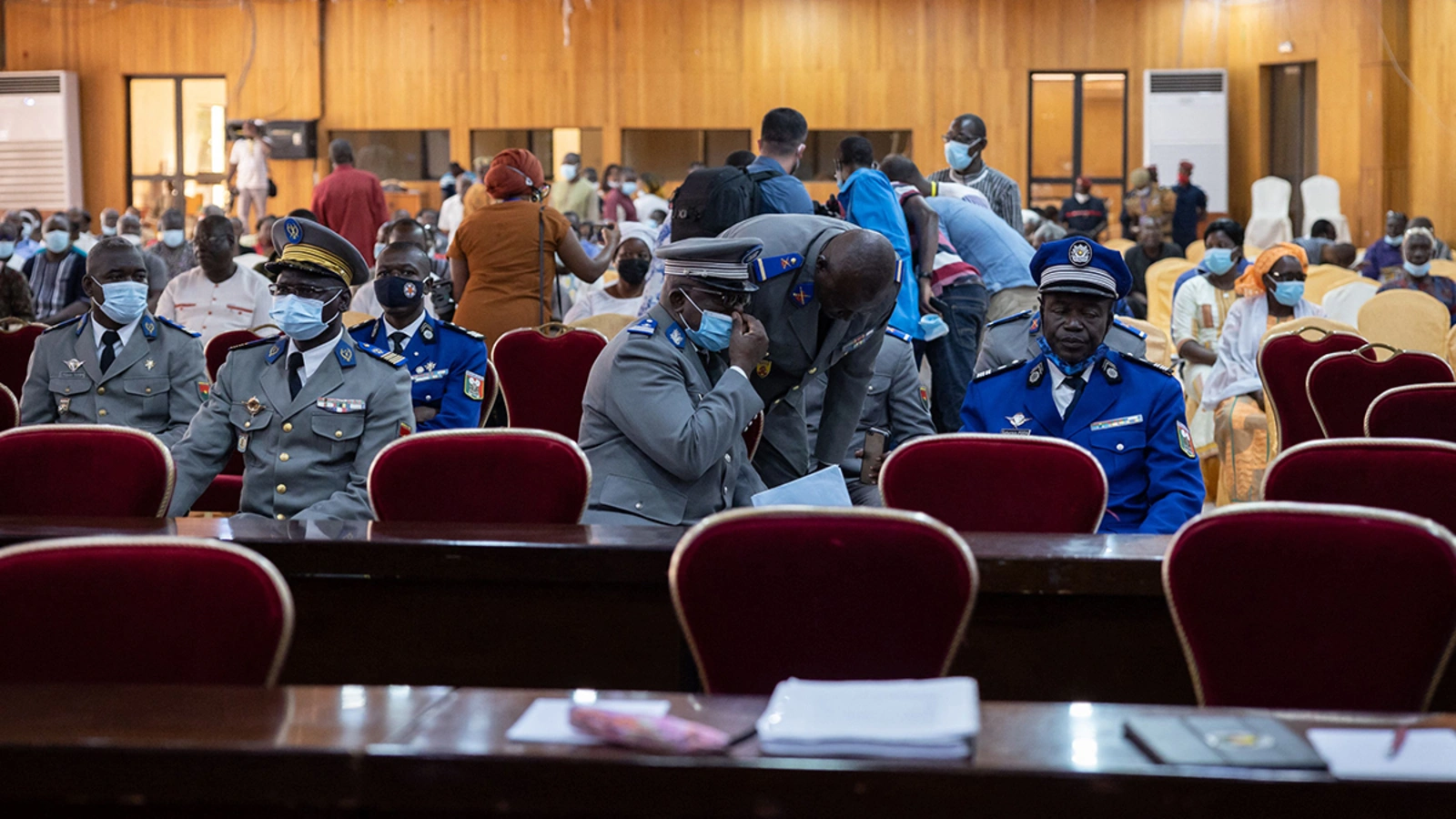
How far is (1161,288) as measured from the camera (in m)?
9.88

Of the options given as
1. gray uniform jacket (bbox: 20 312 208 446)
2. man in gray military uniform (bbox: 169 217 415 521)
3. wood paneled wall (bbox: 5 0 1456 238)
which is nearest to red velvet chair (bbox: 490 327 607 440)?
gray uniform jacket (bbox: 20 312 208 446)

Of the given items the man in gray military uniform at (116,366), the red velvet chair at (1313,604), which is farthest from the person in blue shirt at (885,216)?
the red velvet chair at (1313,604)

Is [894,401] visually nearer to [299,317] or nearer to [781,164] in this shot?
[781,164]

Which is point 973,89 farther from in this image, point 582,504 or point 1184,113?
point 582,504

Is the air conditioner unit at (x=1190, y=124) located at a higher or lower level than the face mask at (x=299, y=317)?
higher

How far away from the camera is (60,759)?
1510mm

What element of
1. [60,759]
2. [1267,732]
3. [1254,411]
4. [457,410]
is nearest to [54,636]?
[60,759]

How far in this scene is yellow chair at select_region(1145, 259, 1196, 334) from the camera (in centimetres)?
973

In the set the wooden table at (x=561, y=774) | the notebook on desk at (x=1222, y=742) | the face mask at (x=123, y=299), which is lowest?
the wooden table at (x=561, y=774)

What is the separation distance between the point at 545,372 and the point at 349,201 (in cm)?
605

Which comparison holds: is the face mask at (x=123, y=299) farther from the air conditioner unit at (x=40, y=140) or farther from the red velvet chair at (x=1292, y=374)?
the air conditioner unit at (x=40, y=140)

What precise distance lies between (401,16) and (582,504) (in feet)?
50.2

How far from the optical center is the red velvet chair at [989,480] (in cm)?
287

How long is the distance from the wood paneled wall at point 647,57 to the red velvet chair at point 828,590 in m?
15.4
